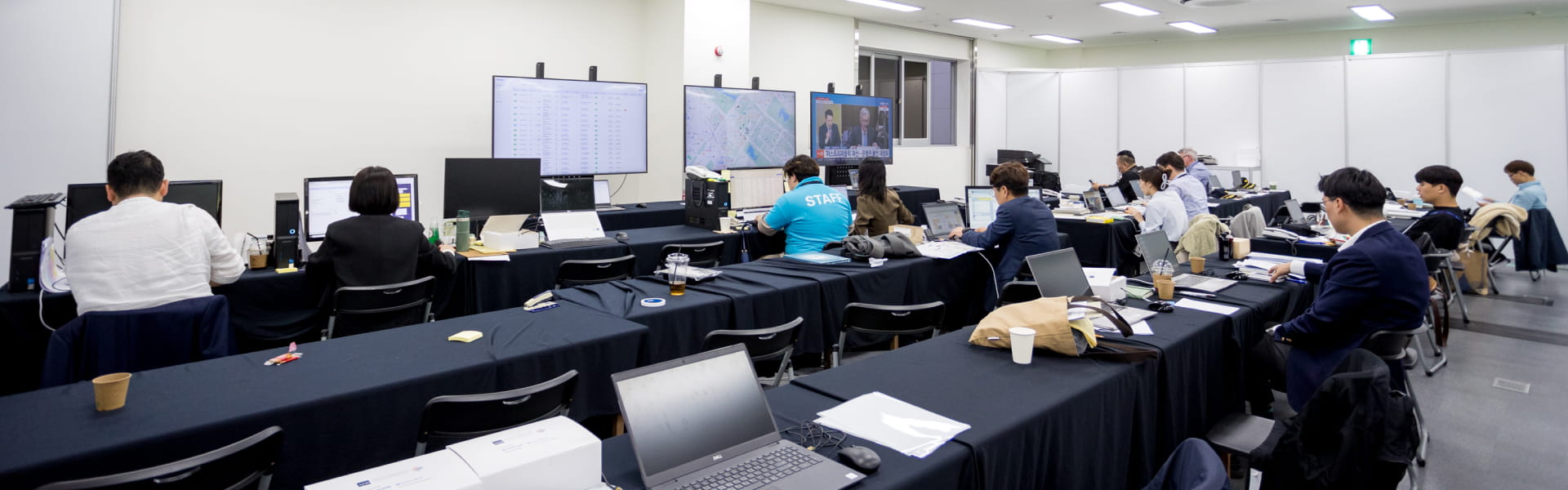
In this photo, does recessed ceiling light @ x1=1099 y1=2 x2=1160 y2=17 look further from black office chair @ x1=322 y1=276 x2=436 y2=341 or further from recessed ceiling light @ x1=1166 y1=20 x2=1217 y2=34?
black office chair @ x1=322 y1=276 x2=436 y2=341

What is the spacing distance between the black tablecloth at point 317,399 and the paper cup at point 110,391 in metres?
0.02

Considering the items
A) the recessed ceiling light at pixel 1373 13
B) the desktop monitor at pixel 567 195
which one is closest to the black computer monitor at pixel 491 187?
the desktop monitor at pixel 567 195

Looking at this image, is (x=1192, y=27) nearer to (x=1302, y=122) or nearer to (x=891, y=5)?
(x=1302, y=122)

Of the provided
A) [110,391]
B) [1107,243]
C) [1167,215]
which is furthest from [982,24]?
[110,391]

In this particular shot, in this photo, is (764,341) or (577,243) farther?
(577,243)

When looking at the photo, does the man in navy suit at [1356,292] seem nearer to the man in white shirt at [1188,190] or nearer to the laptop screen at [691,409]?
the laptop screen at [691,409]

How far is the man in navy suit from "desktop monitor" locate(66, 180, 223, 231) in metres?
4.14

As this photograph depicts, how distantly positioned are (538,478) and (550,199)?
14.0 feet

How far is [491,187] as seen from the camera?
4.59 metres

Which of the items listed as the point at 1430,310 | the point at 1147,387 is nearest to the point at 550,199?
the point at 1147,387

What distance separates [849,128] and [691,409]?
22.7ft

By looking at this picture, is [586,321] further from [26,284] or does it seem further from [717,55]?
[717,55]

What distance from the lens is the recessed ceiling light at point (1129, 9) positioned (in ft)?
28.0

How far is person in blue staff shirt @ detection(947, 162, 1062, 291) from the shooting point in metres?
4.44
